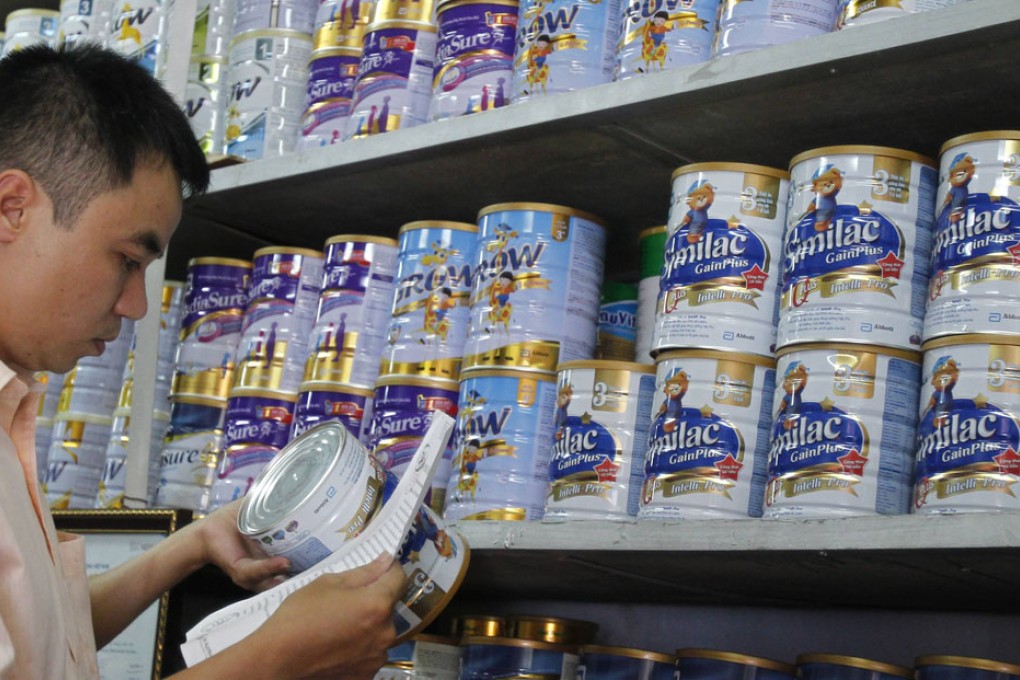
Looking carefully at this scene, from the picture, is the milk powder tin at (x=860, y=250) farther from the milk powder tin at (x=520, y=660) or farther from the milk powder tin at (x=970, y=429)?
the milk powder tin at (x=520, y=660)

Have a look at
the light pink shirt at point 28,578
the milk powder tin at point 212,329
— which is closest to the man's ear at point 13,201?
the light pink shirt at point 28,578

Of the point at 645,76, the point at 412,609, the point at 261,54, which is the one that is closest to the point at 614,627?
the point at 412,609

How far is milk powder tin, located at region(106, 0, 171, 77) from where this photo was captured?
7.83ft

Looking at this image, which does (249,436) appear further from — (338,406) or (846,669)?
(846,669)

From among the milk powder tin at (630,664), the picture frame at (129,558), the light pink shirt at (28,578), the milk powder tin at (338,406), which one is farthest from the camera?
the picture frame at (129,558)

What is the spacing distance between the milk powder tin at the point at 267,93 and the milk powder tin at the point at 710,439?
35.6 inches

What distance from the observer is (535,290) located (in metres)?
1.74

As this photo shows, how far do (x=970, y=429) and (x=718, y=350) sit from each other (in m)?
0.28

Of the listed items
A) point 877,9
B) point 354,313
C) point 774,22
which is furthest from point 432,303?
point 877,9

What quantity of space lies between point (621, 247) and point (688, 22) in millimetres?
542

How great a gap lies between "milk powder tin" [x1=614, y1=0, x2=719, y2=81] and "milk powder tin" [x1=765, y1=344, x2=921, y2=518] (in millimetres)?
404

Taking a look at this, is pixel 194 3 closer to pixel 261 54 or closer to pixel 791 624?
pixel 261 54

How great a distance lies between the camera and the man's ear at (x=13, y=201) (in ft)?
4.62

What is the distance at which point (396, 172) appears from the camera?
196 cm
